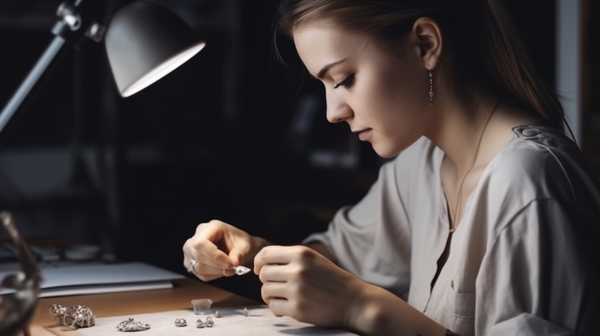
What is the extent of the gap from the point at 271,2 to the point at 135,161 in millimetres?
1186

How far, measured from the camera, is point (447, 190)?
Answer: 159 cm

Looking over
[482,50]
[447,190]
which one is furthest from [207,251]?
[482,50]

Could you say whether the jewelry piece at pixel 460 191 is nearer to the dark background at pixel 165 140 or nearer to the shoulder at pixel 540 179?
the shoulder at pixel 540 179

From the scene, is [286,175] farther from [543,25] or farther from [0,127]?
[0,127]

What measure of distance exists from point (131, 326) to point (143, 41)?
0.41m

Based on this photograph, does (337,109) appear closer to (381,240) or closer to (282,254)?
(282,254)

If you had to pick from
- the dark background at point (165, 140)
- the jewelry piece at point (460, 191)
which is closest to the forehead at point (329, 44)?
the jewelry piece at point (460, 191)

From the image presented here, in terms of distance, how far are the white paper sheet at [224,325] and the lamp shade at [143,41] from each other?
34cm

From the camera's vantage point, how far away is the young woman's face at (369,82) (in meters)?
1.36

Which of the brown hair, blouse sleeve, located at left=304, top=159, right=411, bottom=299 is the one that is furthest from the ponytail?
blouse sleeve, located at left=304, top=159, right=411, bottom=299

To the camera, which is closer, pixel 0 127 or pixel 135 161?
pixel 0 127

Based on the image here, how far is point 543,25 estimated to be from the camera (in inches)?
143

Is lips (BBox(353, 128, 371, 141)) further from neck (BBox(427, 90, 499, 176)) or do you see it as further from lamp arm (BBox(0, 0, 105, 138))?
lamp arm (BBox(0, 0, 105, 138))

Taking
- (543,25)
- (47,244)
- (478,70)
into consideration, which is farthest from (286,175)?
(478,70)
